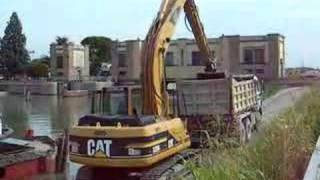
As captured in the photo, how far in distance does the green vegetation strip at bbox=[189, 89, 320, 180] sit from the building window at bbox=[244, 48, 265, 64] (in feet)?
412

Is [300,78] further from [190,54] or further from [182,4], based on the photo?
[190,54]

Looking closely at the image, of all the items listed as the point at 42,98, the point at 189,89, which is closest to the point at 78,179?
the point at 189,89

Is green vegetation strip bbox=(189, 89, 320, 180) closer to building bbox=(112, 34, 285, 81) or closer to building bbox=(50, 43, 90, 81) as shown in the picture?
building bbox=(112, 34, 285, 81)

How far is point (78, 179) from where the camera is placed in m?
16.7

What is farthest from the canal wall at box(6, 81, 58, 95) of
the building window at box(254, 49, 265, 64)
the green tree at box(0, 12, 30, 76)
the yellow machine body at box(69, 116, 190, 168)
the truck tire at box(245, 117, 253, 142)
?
the yellow machine body at box(69, 116, 190, 168)

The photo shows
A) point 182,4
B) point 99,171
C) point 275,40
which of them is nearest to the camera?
point 99,171

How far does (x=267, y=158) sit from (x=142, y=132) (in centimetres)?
841

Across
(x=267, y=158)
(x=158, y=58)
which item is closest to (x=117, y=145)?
(x=158, y=58)

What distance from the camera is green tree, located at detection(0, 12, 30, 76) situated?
148238 millimetres

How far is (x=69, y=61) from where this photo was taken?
466ft

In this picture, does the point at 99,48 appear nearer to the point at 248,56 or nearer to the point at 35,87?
the point at 35,87

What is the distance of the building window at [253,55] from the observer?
132500 mm

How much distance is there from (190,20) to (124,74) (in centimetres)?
11211

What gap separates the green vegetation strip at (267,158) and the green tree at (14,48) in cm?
14367
